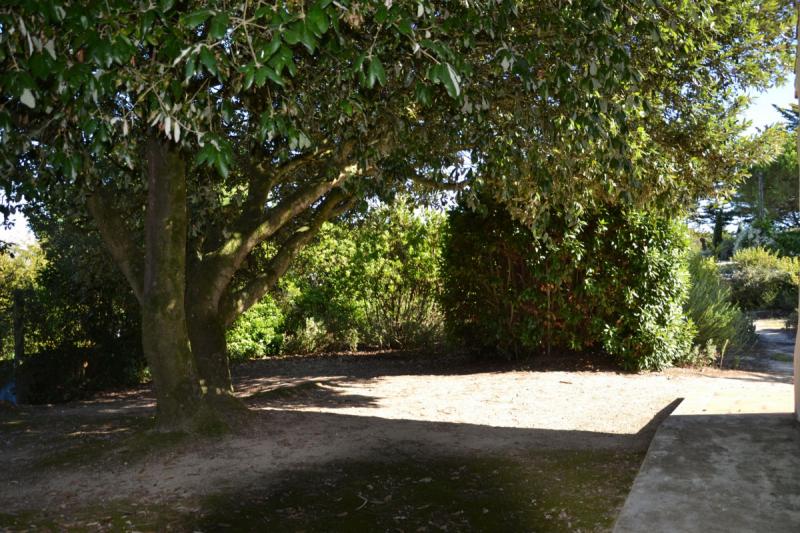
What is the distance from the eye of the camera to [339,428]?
23.7ft

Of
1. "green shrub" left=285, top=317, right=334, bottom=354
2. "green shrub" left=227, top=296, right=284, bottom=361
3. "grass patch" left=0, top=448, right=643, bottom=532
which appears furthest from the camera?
"green shrub" left=285, top=317, right=334, bottom=354

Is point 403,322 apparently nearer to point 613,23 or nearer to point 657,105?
point 657,105

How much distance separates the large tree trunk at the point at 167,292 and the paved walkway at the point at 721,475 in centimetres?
442

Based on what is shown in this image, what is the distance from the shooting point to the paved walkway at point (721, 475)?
3814 mm

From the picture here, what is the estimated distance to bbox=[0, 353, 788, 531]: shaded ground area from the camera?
4.73 meters

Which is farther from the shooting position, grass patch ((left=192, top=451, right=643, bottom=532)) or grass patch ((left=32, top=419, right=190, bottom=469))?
grass patch ((left=32, top=419, right=190, bottom=469))

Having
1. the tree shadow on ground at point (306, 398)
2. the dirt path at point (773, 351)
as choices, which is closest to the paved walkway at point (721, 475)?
the tree shadow on ground at point (306, 398)

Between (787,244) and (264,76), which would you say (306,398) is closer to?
(264,76)

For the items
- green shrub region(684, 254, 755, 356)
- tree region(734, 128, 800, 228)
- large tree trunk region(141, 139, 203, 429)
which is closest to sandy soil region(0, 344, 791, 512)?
large tree trunk region(141, 139, 203, 429)

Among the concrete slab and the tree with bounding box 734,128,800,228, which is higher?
the tree with bounding box 734,128,800,228

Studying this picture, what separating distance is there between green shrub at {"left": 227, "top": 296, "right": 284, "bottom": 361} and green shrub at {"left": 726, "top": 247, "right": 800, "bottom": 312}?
1528 cm

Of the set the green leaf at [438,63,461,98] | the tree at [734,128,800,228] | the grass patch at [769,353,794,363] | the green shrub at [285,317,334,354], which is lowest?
the grass patch at [769,353,794,363]

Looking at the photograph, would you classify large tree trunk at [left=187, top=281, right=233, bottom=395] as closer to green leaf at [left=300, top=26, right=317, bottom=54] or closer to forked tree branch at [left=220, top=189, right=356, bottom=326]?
forked tree branch at [left=220, top=189, right=356, bottom=326]

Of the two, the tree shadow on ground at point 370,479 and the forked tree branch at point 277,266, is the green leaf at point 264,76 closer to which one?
the tree shadow on ground at point 370,479
